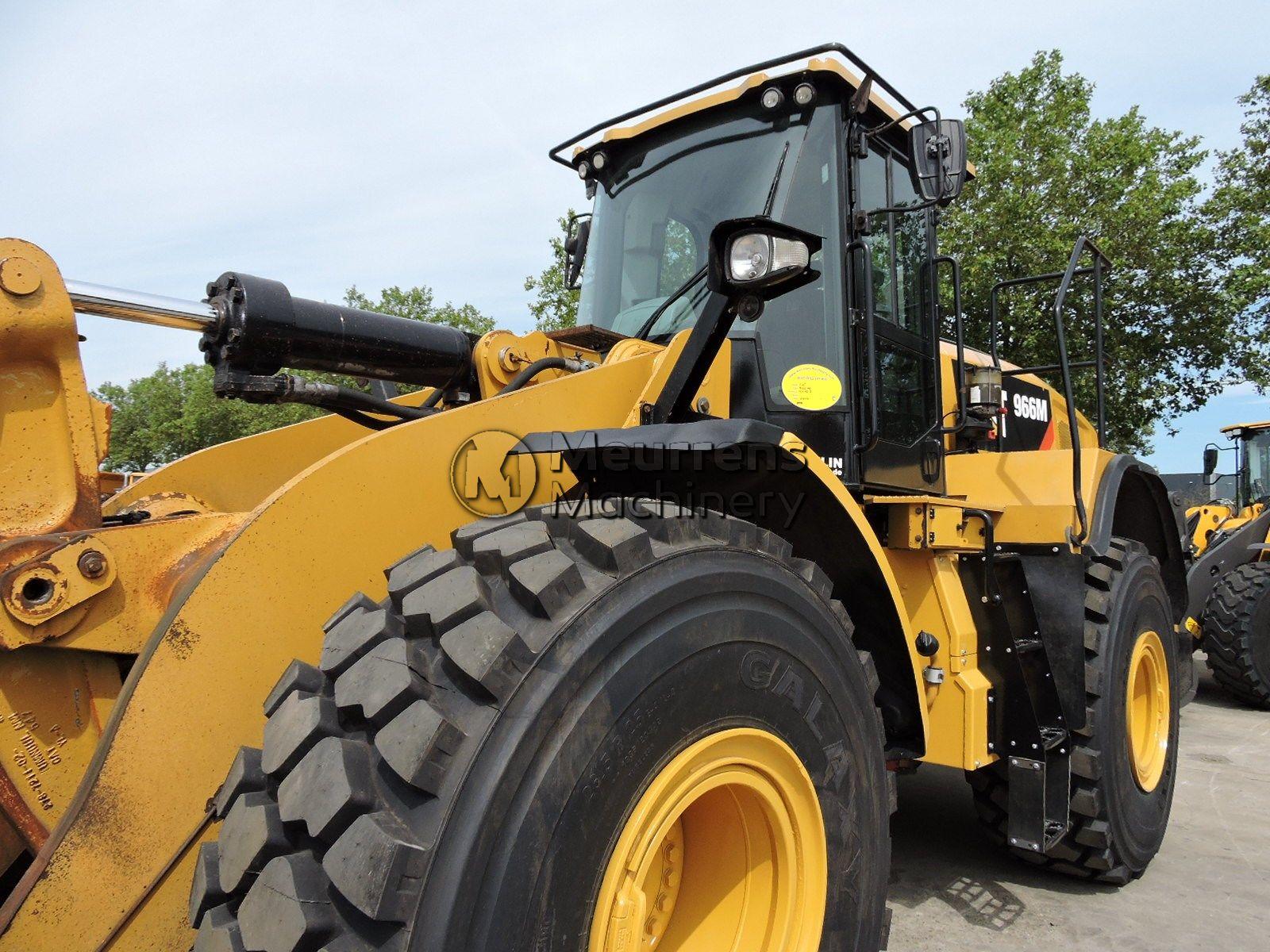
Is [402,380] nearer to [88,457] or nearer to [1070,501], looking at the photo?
[88,457]

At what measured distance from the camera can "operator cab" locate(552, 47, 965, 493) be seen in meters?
3.07

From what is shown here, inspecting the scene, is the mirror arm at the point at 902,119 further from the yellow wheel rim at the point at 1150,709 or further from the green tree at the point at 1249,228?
the green tree at the point at 1249,228

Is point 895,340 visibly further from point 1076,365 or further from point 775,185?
point 1076,365

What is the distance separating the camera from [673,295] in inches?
127

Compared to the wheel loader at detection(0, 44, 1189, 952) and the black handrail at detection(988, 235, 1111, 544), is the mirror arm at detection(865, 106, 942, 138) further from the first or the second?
the black handrail at detection(988, 235, 1111, 544)

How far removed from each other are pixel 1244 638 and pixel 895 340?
6.77 m

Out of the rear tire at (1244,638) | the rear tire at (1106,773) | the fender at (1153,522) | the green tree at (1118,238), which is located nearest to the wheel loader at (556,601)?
the rear tire at (1106,773)

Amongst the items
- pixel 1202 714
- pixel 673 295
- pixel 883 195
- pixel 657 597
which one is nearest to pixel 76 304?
pixel 657 597

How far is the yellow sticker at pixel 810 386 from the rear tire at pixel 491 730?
3.52ft

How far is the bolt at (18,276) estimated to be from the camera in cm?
183

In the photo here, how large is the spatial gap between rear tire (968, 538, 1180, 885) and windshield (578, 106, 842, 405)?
189 centimetres

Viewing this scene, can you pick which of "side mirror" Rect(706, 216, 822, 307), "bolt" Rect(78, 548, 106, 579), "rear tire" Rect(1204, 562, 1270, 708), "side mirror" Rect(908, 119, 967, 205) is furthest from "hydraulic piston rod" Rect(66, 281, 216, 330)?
"rear tire" Rect(1204, 562, 1270, 708)

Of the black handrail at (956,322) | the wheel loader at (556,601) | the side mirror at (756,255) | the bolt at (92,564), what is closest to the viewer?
the wheel loader at (556,601)

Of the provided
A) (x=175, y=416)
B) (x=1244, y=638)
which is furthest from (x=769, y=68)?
(x=175, y=416)
